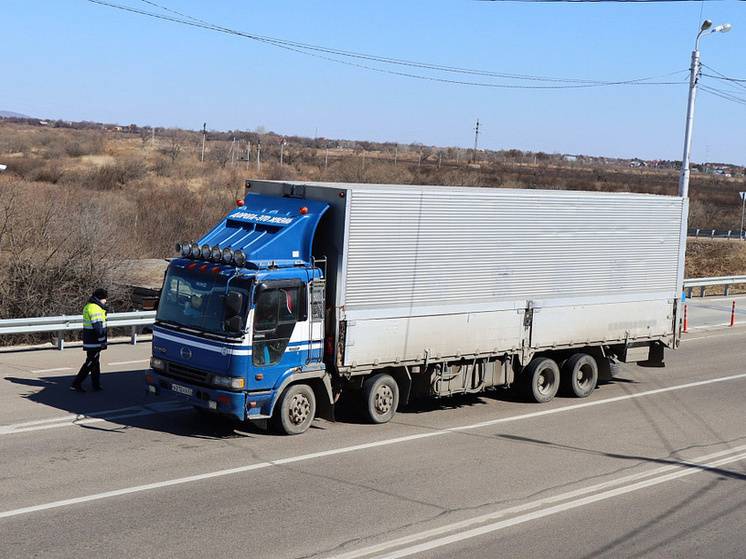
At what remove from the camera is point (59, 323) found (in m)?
17.5

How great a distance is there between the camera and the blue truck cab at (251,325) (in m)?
12.1

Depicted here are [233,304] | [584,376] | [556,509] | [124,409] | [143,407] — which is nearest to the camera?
[556,509]

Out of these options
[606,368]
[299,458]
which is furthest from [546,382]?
[299,458]

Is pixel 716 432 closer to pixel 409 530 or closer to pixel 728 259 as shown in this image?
pixel 409 530

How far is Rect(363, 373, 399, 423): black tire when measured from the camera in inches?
531

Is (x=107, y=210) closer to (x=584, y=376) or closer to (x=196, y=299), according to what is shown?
(x=584, y=376)

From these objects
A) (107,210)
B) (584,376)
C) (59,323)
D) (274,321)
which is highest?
(107,210)

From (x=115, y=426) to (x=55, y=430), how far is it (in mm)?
765

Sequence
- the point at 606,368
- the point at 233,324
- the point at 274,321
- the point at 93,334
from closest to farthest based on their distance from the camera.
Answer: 1. the point at 233,324
2. the point at 274,321
3. the point at 93,334
4. the point at 606,368

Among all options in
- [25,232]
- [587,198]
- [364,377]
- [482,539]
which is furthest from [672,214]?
[25,232]

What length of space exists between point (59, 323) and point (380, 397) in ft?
22.8

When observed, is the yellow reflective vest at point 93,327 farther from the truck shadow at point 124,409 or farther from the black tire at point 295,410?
the black tire at point 295,410

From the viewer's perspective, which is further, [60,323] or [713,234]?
[713,234]

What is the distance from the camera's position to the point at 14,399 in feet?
45.9
